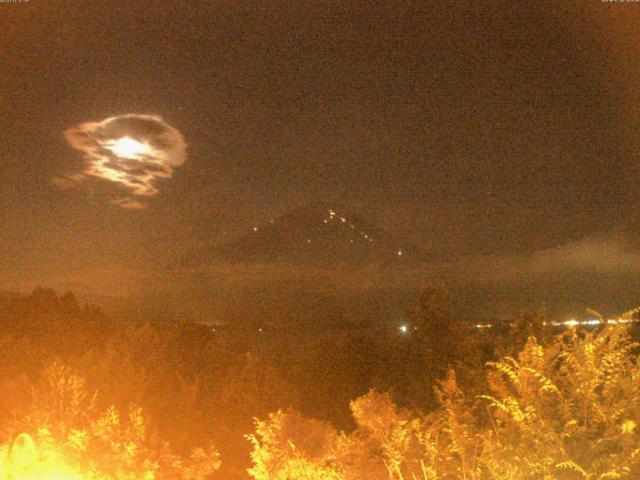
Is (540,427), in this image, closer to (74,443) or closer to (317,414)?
(74,443)

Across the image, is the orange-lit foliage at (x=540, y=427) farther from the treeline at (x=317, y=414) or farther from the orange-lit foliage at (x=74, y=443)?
the orange-lit foliage at (x=74, y=443)

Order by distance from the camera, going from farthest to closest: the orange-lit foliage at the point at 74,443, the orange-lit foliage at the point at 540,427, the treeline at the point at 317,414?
1. the orange-lit foliage at the point at 74,443
2. the treeline at the point at 317,414
3. the orange-lit foliage at the point at 540,427

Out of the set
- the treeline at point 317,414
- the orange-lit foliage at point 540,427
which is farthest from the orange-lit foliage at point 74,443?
the orange-lit foliage at point 540,427

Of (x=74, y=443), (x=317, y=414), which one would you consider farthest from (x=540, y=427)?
(x=317, y=414)

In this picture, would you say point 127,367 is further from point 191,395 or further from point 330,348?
point 330,348

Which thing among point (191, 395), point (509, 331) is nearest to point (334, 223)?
point (509, 331)

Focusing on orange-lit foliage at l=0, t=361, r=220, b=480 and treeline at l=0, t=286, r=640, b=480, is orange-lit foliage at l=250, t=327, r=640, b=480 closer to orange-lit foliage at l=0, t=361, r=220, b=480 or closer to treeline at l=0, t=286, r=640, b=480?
treeline at l=0, t=286, r=640, b=480

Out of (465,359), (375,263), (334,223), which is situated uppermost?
(334,223)
